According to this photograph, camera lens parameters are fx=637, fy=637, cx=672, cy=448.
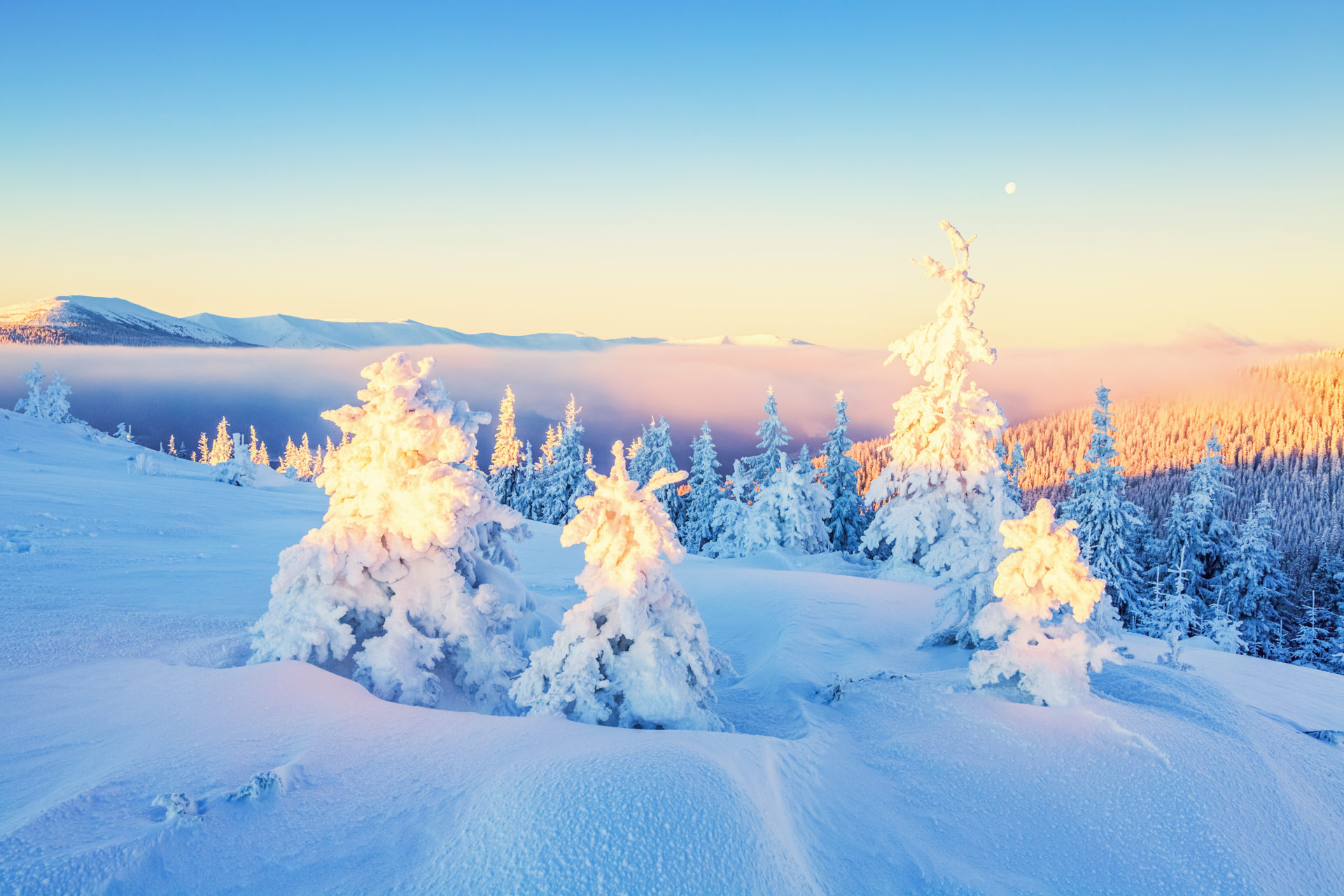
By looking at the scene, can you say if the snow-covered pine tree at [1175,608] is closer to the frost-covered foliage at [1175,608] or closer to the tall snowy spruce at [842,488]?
the frost-covered foliage at [1175,608]

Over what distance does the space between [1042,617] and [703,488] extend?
4013 centimetres

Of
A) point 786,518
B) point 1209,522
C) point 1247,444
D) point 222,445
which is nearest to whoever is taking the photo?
point 786,518

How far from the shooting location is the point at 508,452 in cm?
6047

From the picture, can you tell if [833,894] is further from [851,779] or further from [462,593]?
[462,593]

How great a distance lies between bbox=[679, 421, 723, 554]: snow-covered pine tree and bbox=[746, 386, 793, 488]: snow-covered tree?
3.71m

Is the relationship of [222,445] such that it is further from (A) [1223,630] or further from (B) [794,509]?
(A) [1223,630]

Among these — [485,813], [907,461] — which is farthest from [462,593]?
[907,461]

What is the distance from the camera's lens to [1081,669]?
754 cm

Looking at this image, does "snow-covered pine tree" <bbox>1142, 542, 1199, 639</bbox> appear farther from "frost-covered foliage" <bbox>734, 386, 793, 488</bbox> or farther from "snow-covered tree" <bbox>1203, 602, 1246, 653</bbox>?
"frost-covered foliage" <bbox>734, 386, 793, 488</bbox>

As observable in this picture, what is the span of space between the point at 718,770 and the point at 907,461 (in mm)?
19301

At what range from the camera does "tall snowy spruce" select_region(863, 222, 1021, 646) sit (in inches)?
788

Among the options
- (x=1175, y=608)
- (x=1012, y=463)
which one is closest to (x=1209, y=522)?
(x=1175, y=608)

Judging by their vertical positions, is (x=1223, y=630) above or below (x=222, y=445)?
above

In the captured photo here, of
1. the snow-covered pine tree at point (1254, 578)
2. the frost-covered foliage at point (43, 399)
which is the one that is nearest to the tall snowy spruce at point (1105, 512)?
the snow-covered pine tree at point (1254, 578)
